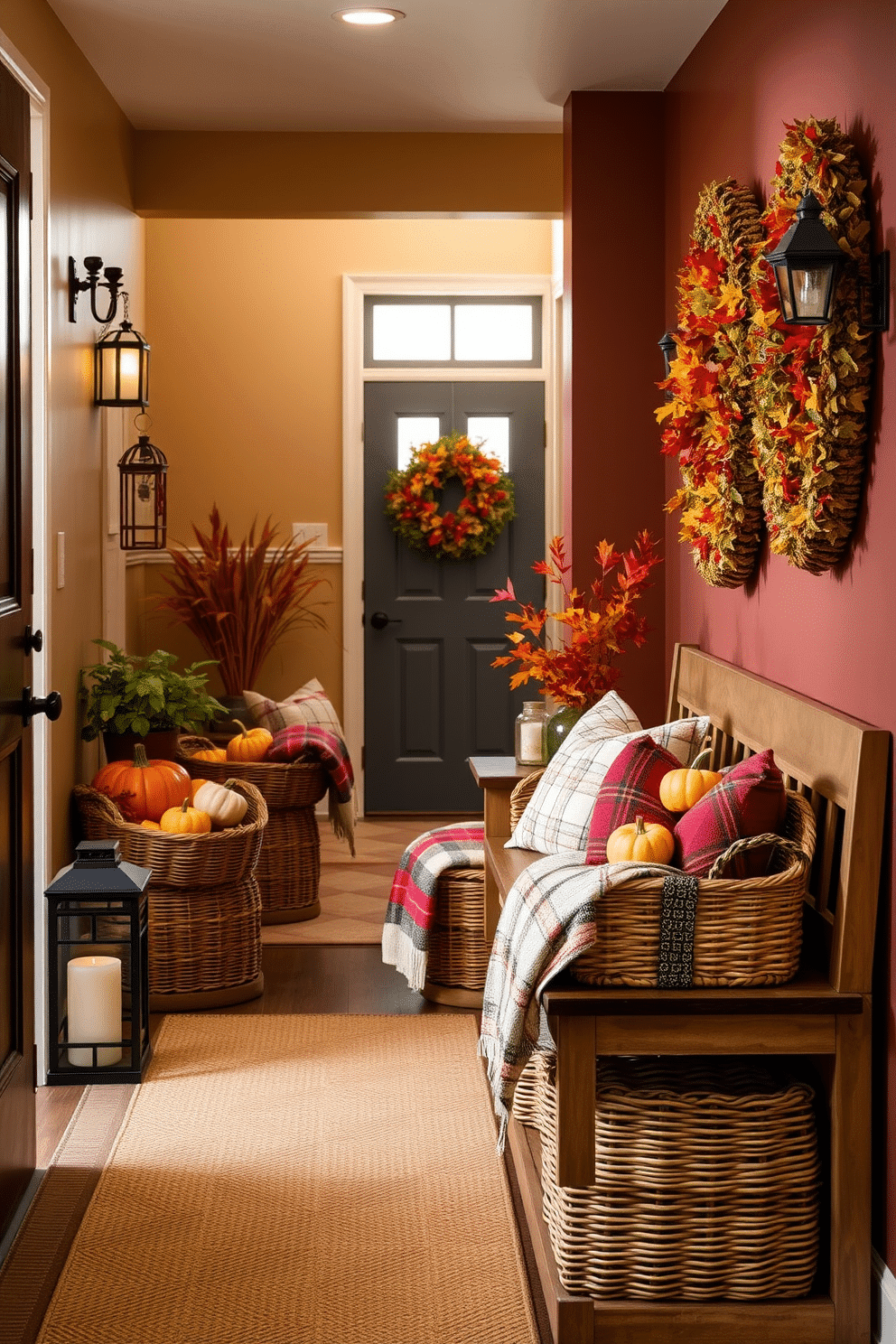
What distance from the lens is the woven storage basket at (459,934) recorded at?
396 cm

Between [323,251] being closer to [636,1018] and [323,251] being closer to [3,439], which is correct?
[3,439]

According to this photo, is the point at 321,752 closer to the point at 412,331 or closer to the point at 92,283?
the point at 92,283

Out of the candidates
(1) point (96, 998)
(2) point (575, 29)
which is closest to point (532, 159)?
(2) point (575, 29)

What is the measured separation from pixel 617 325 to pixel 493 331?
2.46 metres

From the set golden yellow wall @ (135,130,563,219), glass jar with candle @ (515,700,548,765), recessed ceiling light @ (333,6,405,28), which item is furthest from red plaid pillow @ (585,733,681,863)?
golden yellow wall @ (135,130,563,219)

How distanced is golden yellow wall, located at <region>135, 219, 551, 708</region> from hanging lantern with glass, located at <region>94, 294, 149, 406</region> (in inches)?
86.1

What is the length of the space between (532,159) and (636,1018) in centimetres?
336

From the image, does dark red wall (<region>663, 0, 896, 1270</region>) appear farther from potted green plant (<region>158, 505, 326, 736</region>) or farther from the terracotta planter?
potted green plant (<region>158, 505, 326, 736</region>)

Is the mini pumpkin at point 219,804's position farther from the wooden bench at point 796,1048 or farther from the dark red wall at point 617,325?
the wooden bench at point 796,1048

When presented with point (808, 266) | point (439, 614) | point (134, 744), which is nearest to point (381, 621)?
point (439, 614)

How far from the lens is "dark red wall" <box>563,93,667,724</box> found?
426 centimetres

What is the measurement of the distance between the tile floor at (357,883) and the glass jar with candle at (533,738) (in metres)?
1.22

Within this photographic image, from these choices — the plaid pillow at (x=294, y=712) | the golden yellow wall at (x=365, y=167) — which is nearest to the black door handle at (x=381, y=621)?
the plaid pillow at (x=294, y=712)

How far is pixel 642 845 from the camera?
2504 mm
